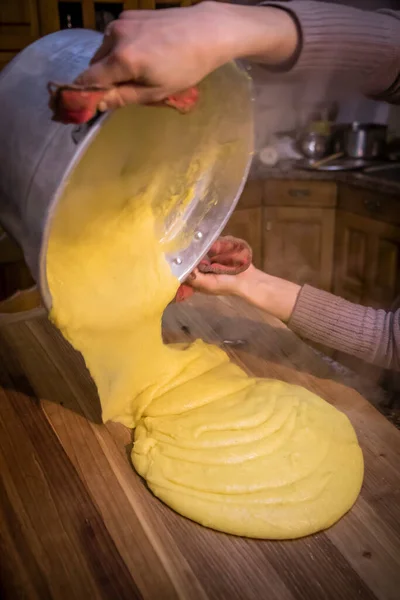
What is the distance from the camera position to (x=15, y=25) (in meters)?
1.99

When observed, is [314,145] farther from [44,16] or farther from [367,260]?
[44,16]

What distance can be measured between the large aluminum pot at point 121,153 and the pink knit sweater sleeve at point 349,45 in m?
0.10

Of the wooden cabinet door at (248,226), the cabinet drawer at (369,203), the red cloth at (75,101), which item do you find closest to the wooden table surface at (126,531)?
the red cloth at (75,101)

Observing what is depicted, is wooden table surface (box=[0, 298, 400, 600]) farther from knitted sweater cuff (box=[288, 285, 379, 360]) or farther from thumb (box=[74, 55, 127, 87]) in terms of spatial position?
thumb (box=[74, 55, 127, 87])

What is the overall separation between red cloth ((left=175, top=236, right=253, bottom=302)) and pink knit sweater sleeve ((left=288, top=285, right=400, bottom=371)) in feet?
0.45

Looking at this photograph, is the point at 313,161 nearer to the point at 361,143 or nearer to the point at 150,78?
the point at 361,143

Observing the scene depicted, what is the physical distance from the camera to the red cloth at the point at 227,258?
1171mm

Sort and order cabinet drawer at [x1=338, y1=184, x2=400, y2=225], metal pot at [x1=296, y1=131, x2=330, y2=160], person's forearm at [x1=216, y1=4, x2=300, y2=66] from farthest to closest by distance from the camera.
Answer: metal pot at [x1=296, y1=131, x2=330, y2=160], cabinet drawer at [x1=338, y1=184, x2=400, y2=225], person's forearm at [x1=216, y1=4, x2=300, y2=66]

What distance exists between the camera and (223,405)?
3.40 feet

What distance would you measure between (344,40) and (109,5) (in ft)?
5.30

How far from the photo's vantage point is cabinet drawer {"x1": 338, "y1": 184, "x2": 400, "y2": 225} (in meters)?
1.96

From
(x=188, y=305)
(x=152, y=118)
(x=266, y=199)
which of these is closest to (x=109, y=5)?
(x=266, y=199)

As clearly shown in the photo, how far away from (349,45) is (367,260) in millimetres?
1396

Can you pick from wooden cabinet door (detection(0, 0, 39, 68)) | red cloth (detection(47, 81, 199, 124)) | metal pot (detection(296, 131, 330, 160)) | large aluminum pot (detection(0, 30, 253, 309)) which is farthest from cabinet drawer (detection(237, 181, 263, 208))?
red cloth (detection(47, 81, 199, 124))
